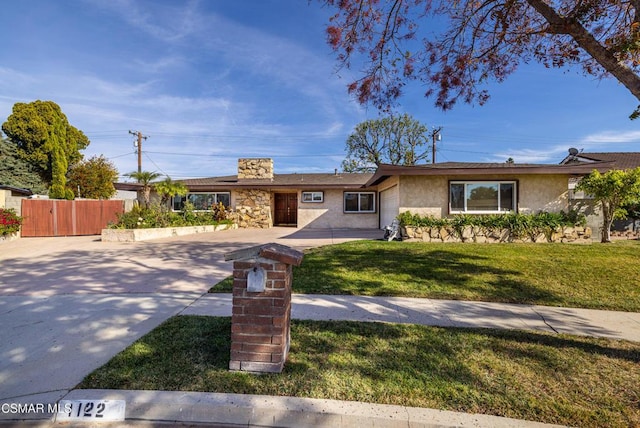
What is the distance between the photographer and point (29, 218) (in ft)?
44.8

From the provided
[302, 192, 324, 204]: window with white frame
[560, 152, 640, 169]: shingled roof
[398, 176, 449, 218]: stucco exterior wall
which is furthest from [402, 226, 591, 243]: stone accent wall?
[560, 152, 640, 169]: shingled roof

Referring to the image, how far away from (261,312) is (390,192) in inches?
501

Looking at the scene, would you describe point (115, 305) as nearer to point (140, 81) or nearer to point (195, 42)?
point (195, 42)

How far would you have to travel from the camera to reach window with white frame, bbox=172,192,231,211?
64.2 ft

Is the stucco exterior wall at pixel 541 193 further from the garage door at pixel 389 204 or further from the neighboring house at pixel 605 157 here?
the neighboring house at pixel 605 157

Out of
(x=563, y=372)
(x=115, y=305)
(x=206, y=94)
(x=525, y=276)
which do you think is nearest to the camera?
(x=563, y=372)

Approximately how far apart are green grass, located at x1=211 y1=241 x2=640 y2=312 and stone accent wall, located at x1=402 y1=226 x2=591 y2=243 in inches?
80.7

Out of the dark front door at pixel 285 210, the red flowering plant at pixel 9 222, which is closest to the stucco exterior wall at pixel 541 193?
the dark front door at pixel 285 210

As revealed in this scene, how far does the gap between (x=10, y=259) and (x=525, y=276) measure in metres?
12.4

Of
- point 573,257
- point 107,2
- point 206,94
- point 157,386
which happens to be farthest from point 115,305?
point 206,94

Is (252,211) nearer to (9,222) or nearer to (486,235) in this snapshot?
(9,222)

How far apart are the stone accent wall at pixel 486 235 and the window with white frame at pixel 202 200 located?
12.2m

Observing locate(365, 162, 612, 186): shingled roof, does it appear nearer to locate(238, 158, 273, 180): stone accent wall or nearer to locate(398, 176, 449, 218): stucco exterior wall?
locate(398, 176, 449, 218): stucco exterior wall

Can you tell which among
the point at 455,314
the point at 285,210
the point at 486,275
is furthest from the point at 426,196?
the point at 285,210
